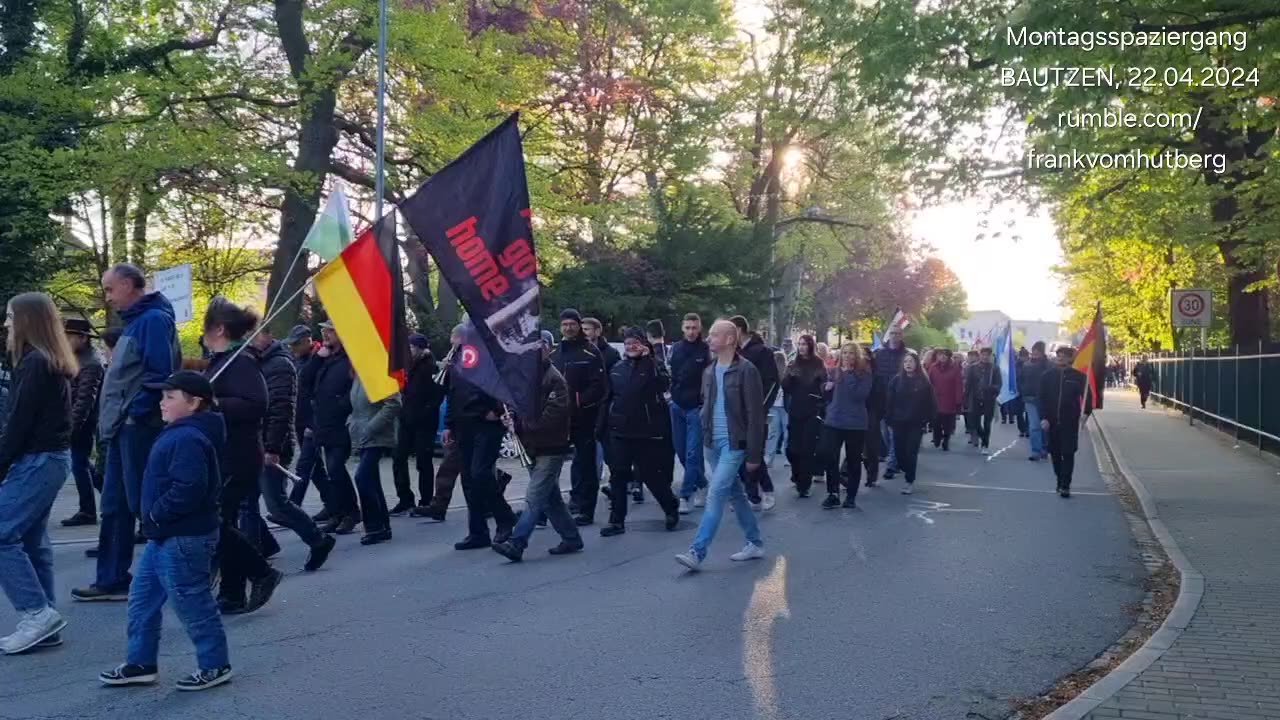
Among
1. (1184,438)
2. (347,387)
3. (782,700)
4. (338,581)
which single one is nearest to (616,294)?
(1184,438)

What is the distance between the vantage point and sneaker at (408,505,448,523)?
11914 mm

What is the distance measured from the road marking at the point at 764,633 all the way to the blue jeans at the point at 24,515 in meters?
3.57

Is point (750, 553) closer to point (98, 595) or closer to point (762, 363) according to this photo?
point (762, 363)

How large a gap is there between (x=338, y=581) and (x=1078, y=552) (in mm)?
5831

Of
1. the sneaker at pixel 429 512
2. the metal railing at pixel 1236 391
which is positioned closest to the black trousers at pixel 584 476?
the sneaker at pixel 429 512

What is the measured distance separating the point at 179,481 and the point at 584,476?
6.30m

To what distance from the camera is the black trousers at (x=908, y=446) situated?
1470 cm

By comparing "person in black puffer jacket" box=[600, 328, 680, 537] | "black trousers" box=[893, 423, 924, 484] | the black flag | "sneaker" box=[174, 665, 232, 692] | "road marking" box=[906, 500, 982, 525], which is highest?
the black flag

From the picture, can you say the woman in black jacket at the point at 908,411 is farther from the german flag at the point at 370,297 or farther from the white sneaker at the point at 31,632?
the white sneaker at the point at 31,632

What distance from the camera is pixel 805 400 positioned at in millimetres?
13906

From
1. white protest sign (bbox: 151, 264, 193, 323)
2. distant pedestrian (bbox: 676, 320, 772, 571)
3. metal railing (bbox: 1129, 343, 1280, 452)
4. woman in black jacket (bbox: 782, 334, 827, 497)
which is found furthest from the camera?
metal railing (bbox: 1129, 343, 1280, 452)

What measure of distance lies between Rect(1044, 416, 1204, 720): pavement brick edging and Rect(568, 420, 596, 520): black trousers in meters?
4.87

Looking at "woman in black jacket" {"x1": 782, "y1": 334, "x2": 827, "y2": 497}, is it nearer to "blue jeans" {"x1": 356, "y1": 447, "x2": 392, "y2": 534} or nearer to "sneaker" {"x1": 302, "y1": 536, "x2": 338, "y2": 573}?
"blue jeans" {"x1": 356, "y1": 447, "x2": 392, "y2": 534}

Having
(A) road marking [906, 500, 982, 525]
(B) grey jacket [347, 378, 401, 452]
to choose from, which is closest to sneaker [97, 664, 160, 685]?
(B) grey jacket [347, 378, 401, 452]
